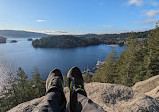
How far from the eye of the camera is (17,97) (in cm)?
1381

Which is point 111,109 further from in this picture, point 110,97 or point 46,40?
point 46,40

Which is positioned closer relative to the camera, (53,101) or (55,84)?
(53,101)

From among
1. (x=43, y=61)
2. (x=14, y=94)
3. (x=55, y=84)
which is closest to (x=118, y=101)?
(x=55, y=84)

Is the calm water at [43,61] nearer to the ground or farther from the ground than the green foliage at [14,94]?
nearer to the ground

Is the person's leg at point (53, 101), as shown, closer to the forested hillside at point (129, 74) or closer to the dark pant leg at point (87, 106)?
the dark pant leg at point (87, 106)

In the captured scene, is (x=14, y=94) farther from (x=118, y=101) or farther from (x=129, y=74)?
(x=129, y=74)

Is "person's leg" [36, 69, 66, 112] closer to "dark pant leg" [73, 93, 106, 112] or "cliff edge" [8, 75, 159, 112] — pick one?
"dark pant leg" [73, 93, 106, 112]

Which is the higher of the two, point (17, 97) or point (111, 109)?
point (111, 109)

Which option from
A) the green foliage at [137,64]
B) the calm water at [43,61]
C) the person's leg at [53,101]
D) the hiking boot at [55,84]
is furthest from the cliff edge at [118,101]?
the calm water at [43,61]

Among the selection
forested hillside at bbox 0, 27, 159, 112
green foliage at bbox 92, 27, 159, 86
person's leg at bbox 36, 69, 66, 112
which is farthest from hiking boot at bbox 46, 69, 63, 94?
green foliage at bbox 92, 27, 159, 86

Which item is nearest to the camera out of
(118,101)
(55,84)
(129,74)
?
(55,84)

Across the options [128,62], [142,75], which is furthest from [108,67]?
[142,75]

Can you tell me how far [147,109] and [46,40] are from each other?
123171 millimetres

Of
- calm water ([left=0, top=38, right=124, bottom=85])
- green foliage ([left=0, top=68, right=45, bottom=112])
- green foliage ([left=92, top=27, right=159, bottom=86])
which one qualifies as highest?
green foliage ([left=92, top=27, right=159, bottom=86])
